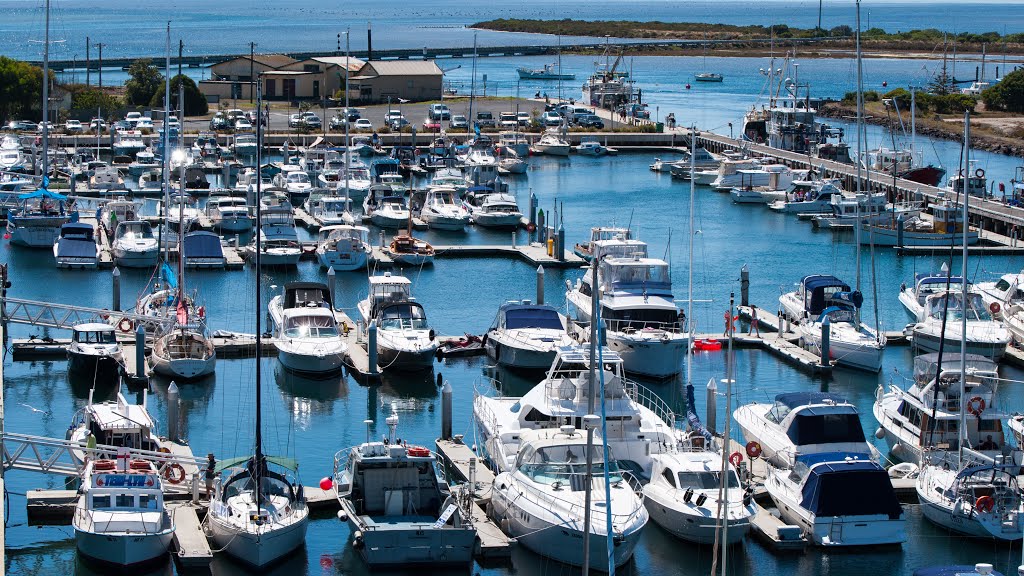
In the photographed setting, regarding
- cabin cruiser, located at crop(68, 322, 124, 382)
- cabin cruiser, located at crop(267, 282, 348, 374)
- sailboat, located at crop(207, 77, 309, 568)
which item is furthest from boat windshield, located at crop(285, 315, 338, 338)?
sailboat, located at crop(207, 77, 309, 568)


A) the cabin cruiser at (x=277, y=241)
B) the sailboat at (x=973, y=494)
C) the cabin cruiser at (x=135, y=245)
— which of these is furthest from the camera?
the cabin cruiser at (x=277, y=241)

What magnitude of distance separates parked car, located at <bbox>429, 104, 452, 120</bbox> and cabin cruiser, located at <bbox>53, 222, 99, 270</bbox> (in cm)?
5386

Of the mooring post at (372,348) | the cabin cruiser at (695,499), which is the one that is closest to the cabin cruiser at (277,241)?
the mooring post at (372,348)

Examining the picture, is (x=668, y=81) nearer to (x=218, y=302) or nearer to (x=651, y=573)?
(x=218, y=302)

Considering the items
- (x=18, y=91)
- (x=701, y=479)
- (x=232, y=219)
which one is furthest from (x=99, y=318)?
(x=18, y=91)

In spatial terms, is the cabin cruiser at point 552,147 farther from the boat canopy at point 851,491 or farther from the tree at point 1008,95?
the boat canopy at point 851,491

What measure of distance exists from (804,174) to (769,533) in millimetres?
59892

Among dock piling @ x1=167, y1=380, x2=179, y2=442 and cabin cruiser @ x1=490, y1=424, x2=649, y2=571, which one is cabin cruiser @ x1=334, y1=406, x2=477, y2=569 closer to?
cabin cruiser @ x1=490, y1=424, x2=649, y2=571

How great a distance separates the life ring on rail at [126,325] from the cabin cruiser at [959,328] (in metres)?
25.2

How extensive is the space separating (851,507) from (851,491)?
35 centimetres

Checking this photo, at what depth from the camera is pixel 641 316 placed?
46438 mm

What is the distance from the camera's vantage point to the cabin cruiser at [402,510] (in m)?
29.5

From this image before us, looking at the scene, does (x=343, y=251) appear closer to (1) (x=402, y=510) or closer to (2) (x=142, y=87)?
(1) (x=402, y=510)

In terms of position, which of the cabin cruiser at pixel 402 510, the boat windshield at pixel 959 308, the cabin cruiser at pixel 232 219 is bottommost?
the cabin cruiser at pixel 402 510
